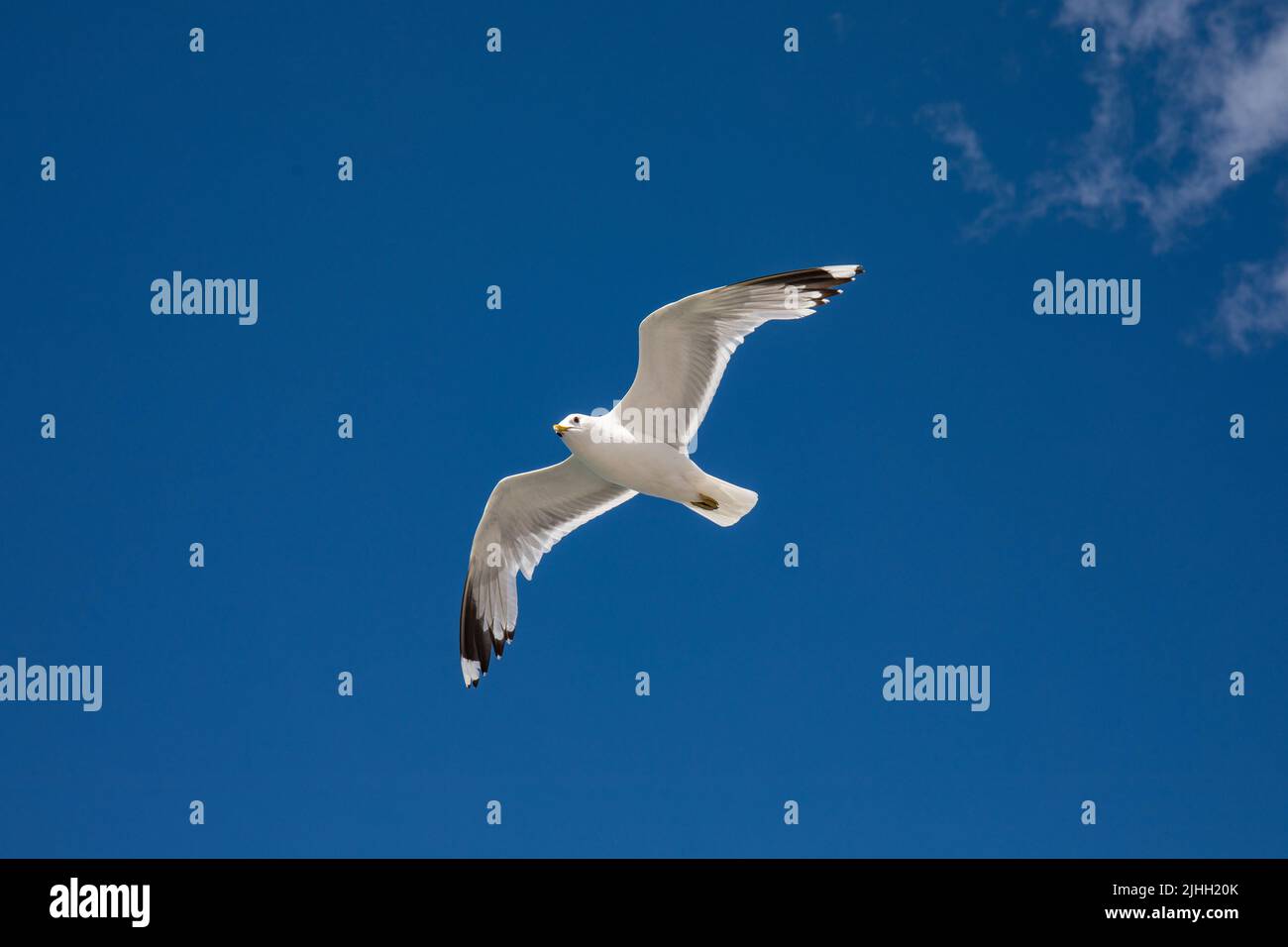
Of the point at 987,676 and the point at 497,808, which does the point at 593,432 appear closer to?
the point at 497,808

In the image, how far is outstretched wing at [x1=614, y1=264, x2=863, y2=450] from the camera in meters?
8.93

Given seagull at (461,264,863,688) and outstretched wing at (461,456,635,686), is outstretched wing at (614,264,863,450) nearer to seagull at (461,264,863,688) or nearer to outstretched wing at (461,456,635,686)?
seagull at (461,264,863,688)

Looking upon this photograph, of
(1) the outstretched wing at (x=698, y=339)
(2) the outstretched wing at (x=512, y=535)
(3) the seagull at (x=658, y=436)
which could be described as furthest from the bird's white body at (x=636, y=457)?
(2) the outstretched wing at (x=512, y=535)

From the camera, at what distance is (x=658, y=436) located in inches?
374

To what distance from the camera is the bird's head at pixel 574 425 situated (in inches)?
372

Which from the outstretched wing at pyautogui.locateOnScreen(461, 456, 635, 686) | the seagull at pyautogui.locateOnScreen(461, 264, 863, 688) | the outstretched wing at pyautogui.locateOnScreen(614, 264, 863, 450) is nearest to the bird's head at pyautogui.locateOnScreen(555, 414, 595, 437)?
the seagull at pyautogui.locateOnScreen(461, 264, 863, 688)

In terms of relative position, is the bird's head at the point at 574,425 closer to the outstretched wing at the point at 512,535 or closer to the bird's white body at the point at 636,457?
the bird's white body at the point at 636,457

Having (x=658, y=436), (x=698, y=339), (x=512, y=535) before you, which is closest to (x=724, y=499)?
(x=658, y=436)

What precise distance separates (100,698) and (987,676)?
300 inches

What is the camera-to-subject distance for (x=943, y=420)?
1155 centimetres

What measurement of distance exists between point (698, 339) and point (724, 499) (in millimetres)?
1059

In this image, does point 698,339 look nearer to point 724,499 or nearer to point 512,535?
point 724,499

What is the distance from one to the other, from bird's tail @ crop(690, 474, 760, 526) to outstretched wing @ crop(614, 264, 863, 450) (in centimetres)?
36
